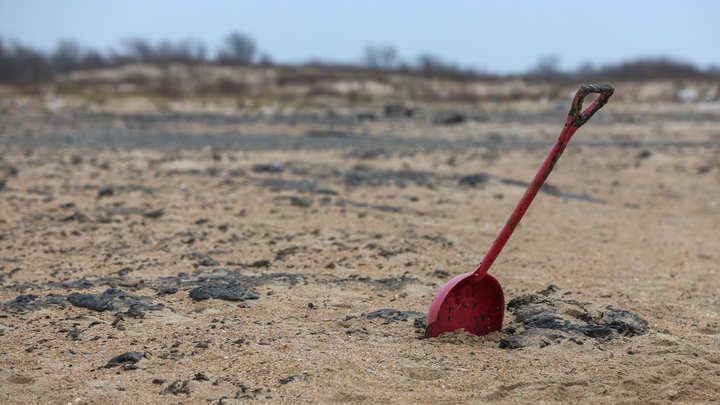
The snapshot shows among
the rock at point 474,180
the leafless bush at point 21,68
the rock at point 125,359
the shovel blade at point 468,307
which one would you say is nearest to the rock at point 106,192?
the rock at point 125,359

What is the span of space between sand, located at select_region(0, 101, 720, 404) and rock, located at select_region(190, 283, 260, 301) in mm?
42

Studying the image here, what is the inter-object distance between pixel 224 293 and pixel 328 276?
31.8 inches

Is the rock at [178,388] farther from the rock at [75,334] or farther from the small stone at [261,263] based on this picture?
the small stone at [261,263]

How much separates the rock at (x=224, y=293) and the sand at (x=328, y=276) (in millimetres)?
42

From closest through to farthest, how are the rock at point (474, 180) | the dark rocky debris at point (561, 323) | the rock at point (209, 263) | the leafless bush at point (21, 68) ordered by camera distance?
1. the dark rocky debris at point (561, 323)
2. the rock at point (209, 263)
3. the rock at point (474, 180)
4. the leafless bush at point (21, 68)

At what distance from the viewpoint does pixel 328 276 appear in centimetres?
393

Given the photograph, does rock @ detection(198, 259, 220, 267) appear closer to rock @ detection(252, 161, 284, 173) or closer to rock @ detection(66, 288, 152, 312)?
rock @ detection(66, 288, 152, 312)

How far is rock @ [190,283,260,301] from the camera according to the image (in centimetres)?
336

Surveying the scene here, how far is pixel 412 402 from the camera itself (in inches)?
89.8

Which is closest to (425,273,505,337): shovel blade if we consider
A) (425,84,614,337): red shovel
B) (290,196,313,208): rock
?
(425,84,614,337): red shovel

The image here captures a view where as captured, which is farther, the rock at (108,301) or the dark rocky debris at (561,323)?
the rock at (108,301)

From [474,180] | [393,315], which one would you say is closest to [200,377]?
[393,315]

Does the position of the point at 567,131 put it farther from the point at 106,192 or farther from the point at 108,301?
the point at 106,192

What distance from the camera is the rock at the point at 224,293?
3.36 meters
